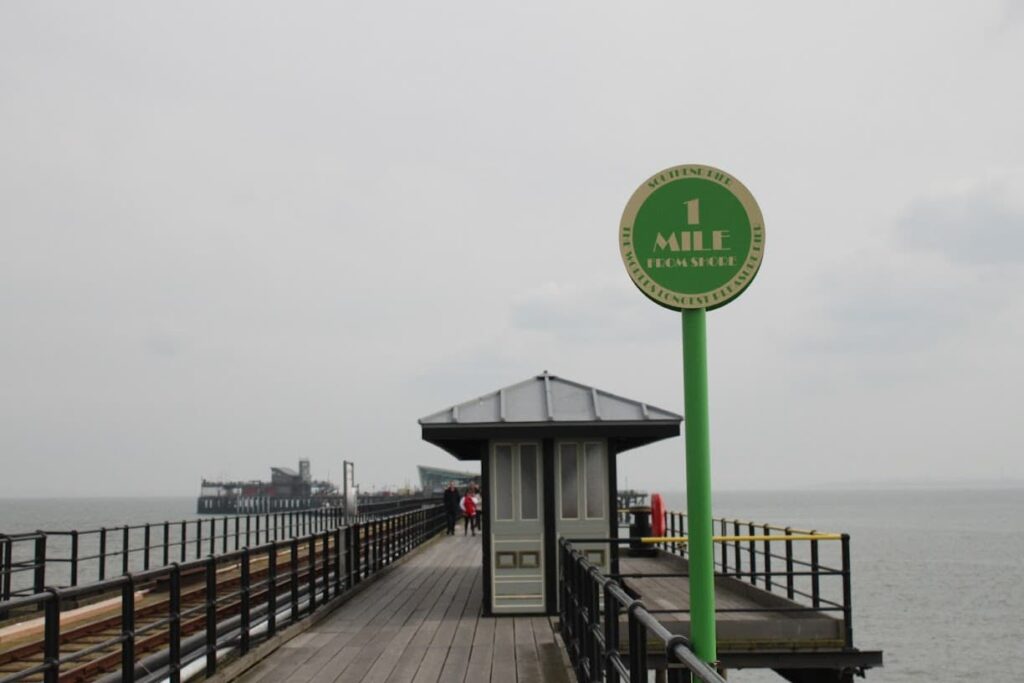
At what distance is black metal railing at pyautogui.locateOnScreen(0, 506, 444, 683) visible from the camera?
7004 millimetres

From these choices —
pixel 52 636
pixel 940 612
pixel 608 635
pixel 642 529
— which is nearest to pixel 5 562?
pixel 52 636

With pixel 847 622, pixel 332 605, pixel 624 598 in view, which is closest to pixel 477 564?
pixel 332 605

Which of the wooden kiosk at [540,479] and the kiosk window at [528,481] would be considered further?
the kiosk window at [528,481]

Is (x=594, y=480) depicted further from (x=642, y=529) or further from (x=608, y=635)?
(x=642, y=529)

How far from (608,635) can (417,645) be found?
5199 millimetres

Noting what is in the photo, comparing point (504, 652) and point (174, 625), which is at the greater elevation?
point (174, 625)

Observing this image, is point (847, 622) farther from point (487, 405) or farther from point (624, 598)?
point (624, 598)

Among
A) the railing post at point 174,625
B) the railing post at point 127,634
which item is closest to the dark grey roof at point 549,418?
the railing post at point 174,625

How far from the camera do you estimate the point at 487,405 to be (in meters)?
14.7

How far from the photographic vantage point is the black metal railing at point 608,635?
423 cm

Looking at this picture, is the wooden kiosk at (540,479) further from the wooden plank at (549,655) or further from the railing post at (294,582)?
the railing post at (294,582)

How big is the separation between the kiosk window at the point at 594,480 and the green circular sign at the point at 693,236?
27.0 feet

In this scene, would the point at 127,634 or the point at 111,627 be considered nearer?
the point at 127,634

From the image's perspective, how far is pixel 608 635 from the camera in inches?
269
